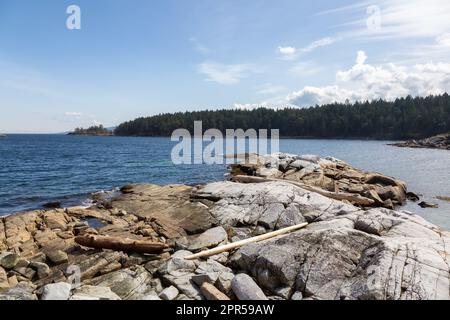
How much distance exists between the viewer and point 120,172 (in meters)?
42.8

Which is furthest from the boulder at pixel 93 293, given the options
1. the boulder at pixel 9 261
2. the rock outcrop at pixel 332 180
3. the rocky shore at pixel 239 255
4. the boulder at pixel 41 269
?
the rock outcrop at pixel 332 180

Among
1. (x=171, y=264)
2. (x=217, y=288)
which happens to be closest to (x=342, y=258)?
(x=217, y=288)

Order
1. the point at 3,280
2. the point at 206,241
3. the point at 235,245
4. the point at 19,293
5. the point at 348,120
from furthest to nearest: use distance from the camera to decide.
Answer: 1. the point at 348,120
2. the point at 206,241
3. the point at 235,245
4. the point at 3,280
5. the point at 19,293

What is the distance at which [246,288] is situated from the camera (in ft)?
31.9

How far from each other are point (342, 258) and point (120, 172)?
3629cm

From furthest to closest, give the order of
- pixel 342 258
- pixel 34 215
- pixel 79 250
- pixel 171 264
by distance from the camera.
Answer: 1. pixel 34 215
2. pixel 79 250
3. pixel 171 264
4. pixel 342 258

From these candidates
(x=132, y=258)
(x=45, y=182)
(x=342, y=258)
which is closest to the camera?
(x=342, y=258)

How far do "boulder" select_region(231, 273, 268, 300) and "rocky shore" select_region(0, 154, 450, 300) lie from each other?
30 millimetres

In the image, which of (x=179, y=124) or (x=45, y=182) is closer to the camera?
(x=45, y=182)

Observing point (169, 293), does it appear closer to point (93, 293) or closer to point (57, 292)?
point (93, 293)

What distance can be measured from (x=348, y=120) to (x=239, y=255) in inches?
6379

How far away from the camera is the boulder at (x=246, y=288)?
375 inches

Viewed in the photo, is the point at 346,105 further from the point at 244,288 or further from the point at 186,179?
the point at 244,288

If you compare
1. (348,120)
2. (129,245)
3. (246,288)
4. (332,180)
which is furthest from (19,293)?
(348,120)
